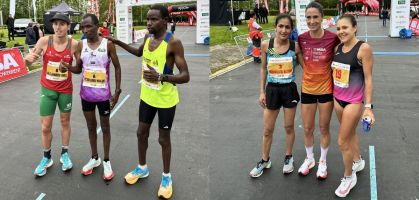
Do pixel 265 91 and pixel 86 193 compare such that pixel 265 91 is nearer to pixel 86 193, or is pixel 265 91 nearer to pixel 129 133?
pixel 86 193

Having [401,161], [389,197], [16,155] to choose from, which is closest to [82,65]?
[16,155]

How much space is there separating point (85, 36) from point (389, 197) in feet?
11.5

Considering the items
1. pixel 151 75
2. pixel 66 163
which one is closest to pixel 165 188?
pixel 151 75

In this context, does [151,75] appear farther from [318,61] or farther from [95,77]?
[318,61]

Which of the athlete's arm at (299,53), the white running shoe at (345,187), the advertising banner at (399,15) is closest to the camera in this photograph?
the white running shoe at (345,187)

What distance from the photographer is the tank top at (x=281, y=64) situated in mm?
4066

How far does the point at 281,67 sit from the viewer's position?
4094 mm

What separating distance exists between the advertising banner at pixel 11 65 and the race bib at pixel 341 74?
992cm

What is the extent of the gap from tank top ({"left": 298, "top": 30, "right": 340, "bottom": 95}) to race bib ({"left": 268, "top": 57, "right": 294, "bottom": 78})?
16 centimetres

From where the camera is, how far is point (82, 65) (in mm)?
4289

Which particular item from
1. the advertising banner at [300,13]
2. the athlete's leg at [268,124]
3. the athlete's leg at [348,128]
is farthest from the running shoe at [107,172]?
the advertising banner at [300,13]

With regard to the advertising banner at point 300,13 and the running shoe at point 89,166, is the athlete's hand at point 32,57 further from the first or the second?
the advertising banner at point 300,13

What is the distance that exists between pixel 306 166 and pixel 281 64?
121 cm

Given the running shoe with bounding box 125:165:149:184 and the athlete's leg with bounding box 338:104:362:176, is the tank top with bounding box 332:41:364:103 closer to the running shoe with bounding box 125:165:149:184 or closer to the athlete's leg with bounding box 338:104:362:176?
the athlete's leg with bounding box 338:104:362:176
